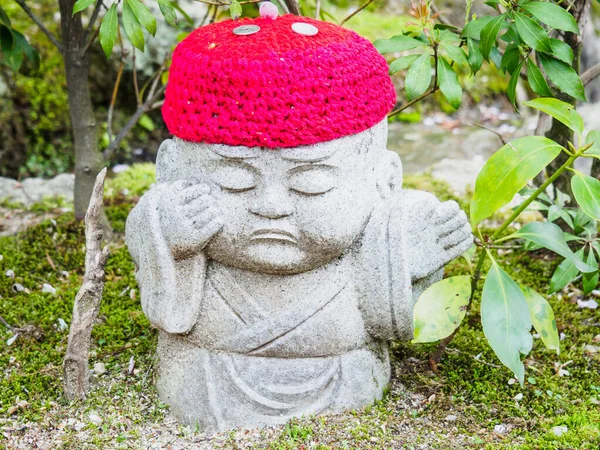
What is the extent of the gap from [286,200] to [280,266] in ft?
0.75

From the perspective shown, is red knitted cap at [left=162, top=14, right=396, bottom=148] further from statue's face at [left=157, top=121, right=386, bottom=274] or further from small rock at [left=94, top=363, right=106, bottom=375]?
small rock at [left=94, top=363, right=106, bottom=375]

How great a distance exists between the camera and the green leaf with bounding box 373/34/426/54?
2.85 m

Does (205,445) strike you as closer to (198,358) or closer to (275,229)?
(198,358)

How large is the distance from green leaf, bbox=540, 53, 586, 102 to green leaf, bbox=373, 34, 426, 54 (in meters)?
0.48

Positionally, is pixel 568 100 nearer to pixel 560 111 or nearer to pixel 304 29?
pixel 560 111

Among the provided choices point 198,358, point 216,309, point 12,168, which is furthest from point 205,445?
point 12,168

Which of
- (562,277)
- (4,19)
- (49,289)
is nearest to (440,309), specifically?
(562,277)

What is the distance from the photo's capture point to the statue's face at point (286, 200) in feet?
8.02

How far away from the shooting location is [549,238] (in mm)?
2555

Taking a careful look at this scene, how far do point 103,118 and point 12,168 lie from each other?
800mm

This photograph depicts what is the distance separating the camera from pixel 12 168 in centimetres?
557

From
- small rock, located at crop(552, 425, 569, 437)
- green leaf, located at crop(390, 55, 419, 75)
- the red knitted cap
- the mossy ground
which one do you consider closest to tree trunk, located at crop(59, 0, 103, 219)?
the mossy ground

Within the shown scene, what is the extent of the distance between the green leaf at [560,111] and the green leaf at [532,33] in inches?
10.0

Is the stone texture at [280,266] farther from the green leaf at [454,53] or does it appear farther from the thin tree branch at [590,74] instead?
the thin tree branch at [590,74]
